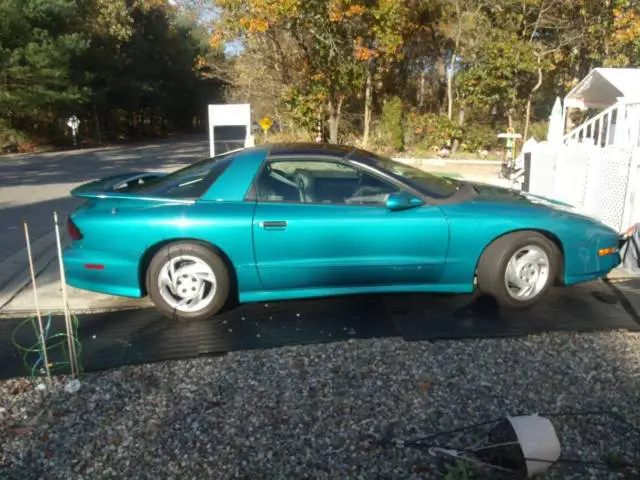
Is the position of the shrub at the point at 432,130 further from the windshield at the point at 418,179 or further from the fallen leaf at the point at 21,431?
the fallen leaf at the point at 21,431

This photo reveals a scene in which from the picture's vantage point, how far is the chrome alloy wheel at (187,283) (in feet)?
15.2

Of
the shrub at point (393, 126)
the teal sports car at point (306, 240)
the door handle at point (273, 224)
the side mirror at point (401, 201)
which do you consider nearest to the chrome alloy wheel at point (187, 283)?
the teal sports car at point (306, 240)

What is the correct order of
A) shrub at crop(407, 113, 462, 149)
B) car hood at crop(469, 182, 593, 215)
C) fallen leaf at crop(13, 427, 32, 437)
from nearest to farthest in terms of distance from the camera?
fallen leaf at crop(13, 427, 32, 437) < car hood at crop(469, 182, 593, 215) < shrub at crop(407, 113, 462, 149)

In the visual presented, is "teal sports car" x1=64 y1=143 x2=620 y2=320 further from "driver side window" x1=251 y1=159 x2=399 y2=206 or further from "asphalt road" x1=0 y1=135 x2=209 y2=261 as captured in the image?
"asphalt road" x1=0 y1=135 x2=209 y2=261

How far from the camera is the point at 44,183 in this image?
14.2 m

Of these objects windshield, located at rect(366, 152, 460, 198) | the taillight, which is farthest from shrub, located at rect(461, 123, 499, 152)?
the taillight

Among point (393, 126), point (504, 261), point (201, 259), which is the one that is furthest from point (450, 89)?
point (201, 259)

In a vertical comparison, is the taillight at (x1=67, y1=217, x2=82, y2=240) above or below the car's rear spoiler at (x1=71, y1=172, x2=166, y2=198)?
below

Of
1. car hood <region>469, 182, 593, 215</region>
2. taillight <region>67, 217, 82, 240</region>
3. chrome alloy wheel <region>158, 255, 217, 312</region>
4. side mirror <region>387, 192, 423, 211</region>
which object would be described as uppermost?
side mirror <region>387, 192, 423, 211</region>

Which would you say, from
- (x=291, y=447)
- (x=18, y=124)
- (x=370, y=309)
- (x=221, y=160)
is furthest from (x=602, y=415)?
(x=18, y=124)

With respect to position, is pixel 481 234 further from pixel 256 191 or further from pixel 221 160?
pixel 221 160

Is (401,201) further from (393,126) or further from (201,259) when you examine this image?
(393,126)

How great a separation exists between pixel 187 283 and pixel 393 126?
1615 cm

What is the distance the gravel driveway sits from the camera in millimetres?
2871
